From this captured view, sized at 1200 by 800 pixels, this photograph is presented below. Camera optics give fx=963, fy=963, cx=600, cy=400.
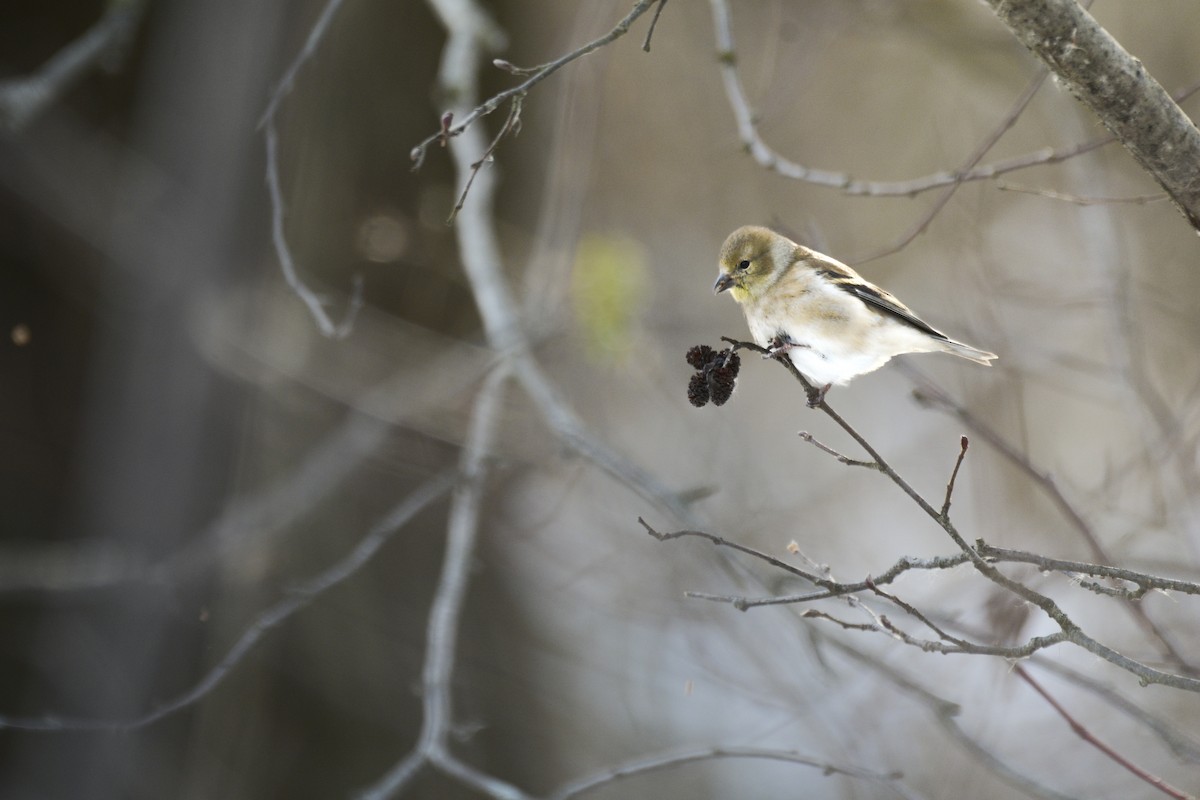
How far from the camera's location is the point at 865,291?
1904 millimetres

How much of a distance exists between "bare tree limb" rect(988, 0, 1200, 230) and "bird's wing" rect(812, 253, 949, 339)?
50 cm

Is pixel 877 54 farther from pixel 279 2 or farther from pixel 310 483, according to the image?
pixel 310 483

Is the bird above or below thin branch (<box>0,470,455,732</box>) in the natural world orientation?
above

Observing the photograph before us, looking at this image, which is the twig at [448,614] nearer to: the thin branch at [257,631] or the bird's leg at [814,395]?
the thin branch at [257,631]

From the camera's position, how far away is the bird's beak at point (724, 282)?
6.61 ft

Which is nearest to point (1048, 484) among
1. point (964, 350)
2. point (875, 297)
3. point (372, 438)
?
point (964, 350)

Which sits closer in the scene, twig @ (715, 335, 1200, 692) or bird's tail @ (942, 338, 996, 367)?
twig @ (715, 335, 1200, 692)

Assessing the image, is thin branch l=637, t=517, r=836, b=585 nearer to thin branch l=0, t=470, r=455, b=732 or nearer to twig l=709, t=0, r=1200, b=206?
twig l=709, t=0, r=1200, b=206

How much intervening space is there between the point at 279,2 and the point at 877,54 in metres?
4.76

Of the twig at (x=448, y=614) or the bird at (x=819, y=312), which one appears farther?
the twig at (x=448, y=614)

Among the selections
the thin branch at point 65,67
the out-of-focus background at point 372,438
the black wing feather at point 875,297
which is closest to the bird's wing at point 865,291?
the black wing feather at point 875,297

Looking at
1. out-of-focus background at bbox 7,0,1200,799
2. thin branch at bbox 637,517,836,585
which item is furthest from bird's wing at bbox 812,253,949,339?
out-of-focus background at bbox 7,0,1200,799

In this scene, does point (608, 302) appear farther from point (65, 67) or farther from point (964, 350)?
point (65, 67)

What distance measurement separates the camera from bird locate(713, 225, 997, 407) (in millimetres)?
1836
